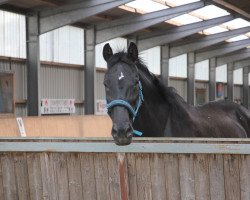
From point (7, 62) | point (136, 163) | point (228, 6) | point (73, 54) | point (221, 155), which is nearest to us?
point (221, 155)

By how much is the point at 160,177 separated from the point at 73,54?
58.6 ft

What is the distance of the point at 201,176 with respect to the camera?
11.7 feet

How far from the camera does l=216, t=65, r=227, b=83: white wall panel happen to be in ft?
119

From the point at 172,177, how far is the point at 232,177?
1.55 ft

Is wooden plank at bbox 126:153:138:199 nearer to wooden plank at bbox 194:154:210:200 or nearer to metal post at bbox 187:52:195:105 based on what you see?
wooden plank at bbox 194:154:210:200

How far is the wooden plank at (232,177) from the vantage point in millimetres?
3445

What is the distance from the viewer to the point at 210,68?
3475cm

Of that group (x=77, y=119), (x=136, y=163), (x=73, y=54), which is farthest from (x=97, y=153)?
(x=73, y=54)

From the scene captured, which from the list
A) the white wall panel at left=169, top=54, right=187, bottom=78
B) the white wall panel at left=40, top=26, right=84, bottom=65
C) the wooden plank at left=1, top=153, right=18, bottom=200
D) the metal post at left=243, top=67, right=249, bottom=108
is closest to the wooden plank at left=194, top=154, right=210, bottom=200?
the wooden plank at left=1, top=153, right=18, bottom=200

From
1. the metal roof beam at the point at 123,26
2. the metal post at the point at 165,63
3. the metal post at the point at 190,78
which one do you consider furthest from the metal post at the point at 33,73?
the metal post at the point at 190,78

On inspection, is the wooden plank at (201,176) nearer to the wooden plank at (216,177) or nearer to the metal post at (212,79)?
the wooden plank at (216,177)

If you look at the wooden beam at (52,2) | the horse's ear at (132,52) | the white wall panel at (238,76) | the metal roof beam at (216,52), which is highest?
the wooden beam at (52,2)

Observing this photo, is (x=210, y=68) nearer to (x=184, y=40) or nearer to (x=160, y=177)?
(x=184, y=40)

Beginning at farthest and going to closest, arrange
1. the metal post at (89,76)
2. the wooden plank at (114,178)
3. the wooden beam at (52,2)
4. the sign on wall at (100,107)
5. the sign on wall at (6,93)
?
the sign on wall at (100,107) < the metal post at (89,76) < the wooden beam at (52,2) < the sign on wall at (6,93) < the wooden plank at (114,178)
